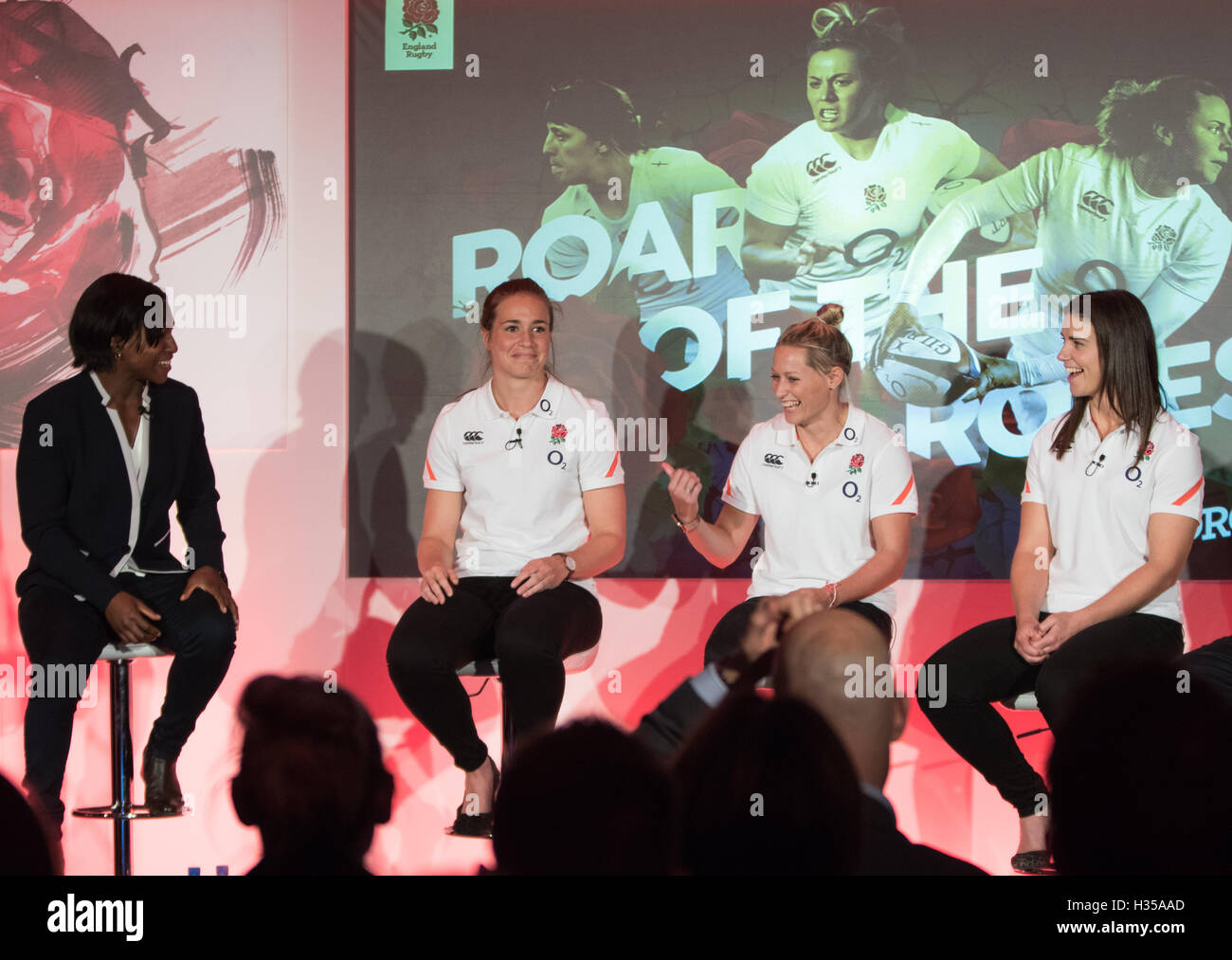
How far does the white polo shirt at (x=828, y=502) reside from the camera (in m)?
2.87

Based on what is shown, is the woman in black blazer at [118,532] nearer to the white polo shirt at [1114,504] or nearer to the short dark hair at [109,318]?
the short dark hair at [109,318]

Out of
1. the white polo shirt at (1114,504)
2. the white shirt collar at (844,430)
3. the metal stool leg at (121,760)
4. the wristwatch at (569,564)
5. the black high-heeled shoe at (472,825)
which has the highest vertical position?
the white shirt collar at (844,430)

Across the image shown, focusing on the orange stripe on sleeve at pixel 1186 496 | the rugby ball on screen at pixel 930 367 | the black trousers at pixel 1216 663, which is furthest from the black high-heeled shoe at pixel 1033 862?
the rugby ball on screen at pixel 930 367

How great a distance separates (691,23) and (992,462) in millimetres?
1704

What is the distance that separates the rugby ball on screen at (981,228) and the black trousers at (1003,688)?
4.94 ft

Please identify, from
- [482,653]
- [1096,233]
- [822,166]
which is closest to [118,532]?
[482,653]

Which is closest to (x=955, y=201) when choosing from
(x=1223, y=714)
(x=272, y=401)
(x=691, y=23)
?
(x=691, y=23)

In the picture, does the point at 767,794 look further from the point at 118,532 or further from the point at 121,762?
the point at 118,532

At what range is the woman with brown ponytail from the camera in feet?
9.28

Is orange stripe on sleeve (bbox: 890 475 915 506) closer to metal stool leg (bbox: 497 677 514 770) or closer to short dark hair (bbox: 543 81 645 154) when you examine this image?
metal stool leg (bbox: 497 677 514 770)

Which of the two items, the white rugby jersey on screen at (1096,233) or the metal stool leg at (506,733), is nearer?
the metal stool leg at (506,733)

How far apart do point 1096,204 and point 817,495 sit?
5.11 feet

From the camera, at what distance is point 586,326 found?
373cm
